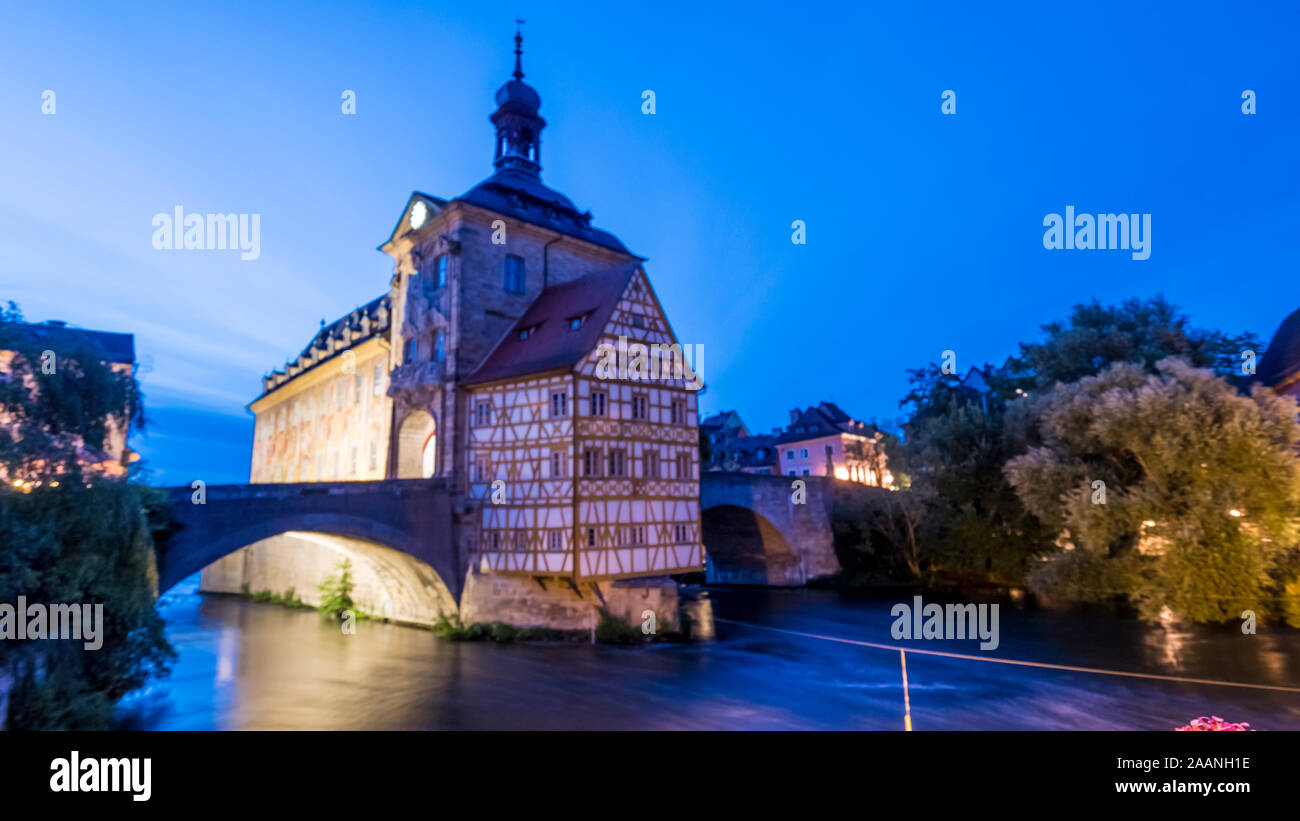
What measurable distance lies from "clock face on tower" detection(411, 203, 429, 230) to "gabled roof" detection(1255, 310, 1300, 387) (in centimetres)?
3608

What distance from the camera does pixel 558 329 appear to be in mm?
22156

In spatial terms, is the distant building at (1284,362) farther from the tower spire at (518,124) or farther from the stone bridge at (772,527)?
the tower spire at (518,124)

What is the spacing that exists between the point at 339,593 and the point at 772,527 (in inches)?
807

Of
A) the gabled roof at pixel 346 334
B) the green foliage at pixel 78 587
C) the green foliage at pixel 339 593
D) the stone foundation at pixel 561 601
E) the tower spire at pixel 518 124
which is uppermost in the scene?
the tower spire at pixel 518 124

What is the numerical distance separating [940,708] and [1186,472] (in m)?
14.4

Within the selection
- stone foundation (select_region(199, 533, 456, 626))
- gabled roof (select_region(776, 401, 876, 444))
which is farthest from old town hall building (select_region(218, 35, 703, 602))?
gabled roof (select_region(776, 401, 876, 444))

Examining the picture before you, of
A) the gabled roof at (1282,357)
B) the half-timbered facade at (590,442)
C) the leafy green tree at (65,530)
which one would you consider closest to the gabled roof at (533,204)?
the half-timbered facade at (590,442)

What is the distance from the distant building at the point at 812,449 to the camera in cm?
5619

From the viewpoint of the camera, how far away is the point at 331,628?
25.7 metres

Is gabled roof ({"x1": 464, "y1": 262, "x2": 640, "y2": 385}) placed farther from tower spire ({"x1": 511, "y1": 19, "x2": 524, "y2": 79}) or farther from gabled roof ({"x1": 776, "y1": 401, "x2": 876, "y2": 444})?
gabled roof ({"x1": 776, "y1": 401, "x2": 876, "y2": 444})

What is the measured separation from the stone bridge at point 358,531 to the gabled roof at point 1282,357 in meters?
35.4

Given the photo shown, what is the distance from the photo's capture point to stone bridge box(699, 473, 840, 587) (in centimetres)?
3475
